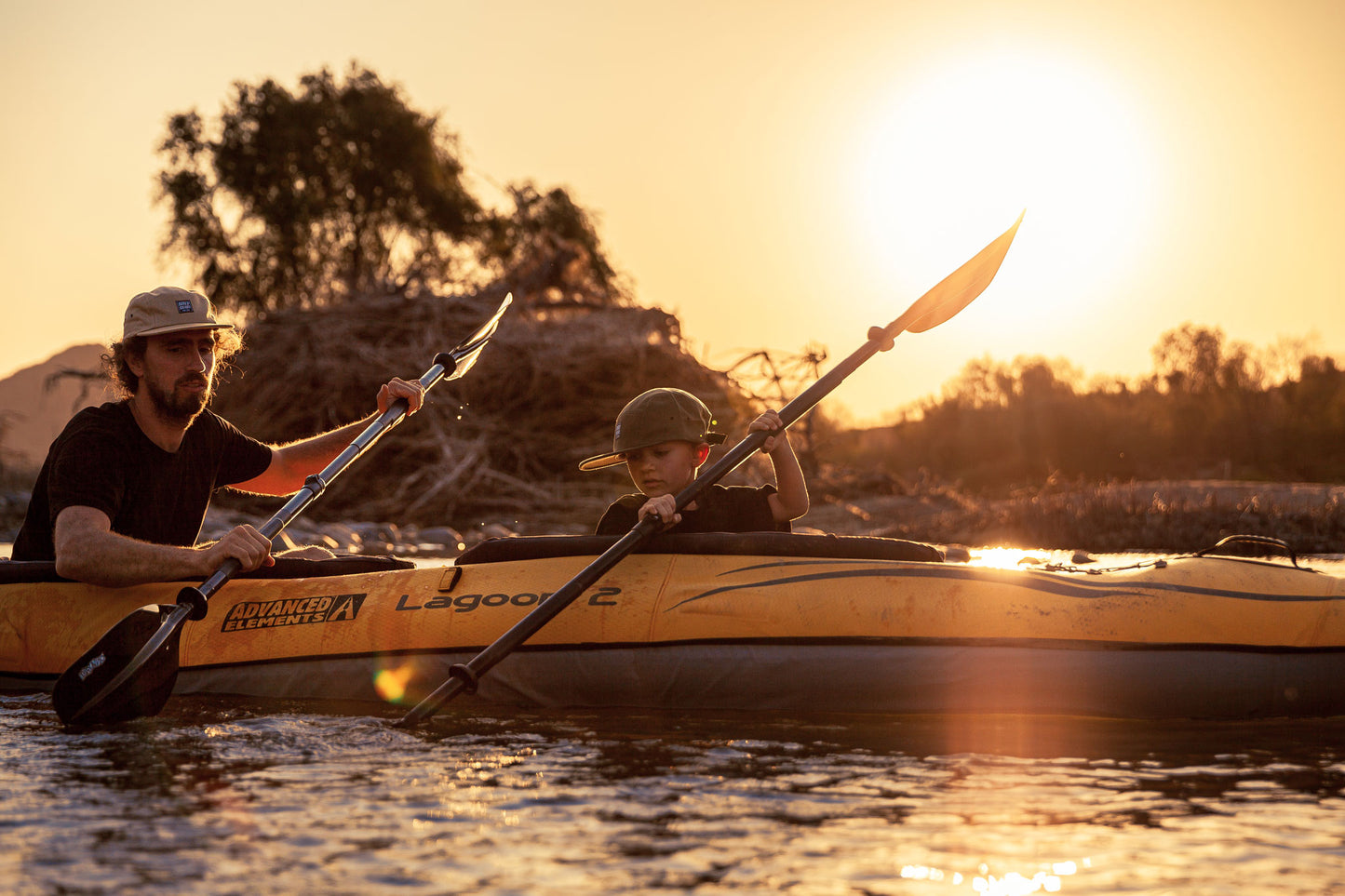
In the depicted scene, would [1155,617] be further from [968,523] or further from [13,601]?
[968,523]

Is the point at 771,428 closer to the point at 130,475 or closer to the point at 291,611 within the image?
the point at 291,611

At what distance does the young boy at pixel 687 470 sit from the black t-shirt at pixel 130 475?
1510mm

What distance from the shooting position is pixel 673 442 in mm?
4723

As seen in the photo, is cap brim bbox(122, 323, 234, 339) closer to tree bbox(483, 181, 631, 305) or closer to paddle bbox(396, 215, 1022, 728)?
paddle bbox(396, 215, 1022, 728)

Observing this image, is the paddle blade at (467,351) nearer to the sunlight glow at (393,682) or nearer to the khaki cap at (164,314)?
the khaki cap at (164,314)

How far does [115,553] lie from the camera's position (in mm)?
4340

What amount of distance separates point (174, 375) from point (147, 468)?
338 mm

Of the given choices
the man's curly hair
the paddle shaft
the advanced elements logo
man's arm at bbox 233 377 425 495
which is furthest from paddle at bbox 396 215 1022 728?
the man's curly hair

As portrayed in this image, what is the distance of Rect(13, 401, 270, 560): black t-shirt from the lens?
14.4ft

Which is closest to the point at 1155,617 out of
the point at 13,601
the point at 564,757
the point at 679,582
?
the point at 679,582

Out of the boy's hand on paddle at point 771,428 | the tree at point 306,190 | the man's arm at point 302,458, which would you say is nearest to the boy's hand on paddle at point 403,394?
the man's arm at point 302,458

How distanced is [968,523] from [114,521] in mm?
10040

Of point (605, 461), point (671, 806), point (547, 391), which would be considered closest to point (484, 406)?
point (547, 391)

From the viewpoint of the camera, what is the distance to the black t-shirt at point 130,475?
4395 mm
